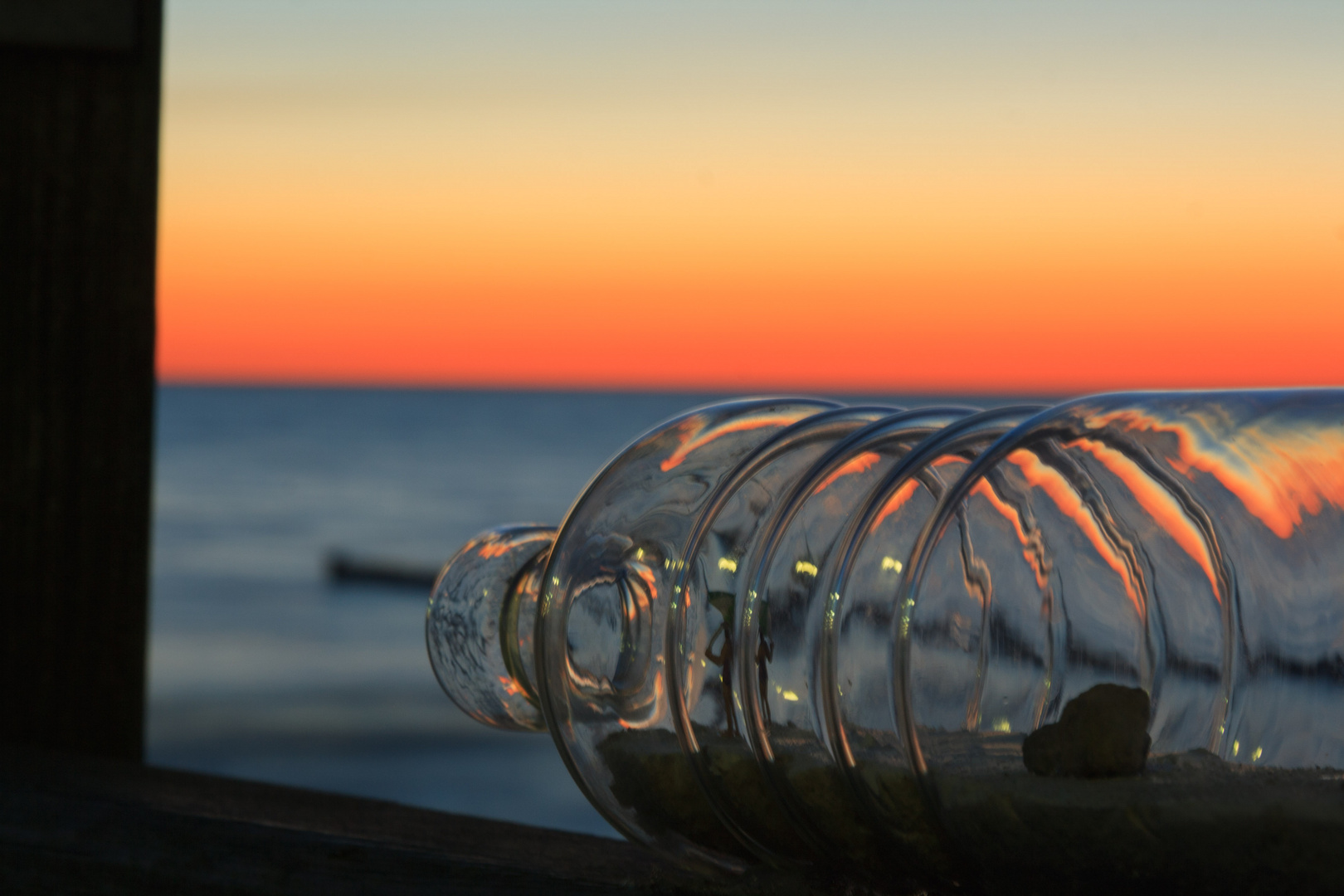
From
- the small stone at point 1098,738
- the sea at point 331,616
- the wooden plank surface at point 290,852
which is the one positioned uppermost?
the small stone at point 1098,738

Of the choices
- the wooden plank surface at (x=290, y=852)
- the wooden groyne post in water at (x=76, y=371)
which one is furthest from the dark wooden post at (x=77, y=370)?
the wooden plank surface at (x=290, y=852)

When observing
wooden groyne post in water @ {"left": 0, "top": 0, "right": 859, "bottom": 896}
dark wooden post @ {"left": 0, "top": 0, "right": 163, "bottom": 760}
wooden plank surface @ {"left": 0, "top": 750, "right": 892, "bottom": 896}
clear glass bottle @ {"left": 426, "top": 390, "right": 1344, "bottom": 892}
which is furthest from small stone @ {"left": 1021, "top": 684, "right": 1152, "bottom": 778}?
dark wooden post @ {"left": 0, "top": 0, "right": 163, "bottom": 760}

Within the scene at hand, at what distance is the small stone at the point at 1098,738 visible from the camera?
1.80 ft

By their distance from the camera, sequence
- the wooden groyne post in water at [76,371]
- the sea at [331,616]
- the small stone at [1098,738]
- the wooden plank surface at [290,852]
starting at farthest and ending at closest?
the sea at [331,616], the wooden groyne post in water at [76,371], the wooden plank surface at [290,852], the small stone at [1098,738]

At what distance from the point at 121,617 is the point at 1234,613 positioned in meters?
1.02

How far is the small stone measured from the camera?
Answer: 550 millimetres

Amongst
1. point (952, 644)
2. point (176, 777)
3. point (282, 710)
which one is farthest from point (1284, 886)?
point (282, 710)

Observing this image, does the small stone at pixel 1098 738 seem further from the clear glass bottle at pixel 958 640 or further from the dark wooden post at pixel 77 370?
the dark wooden post at pixel 77 370

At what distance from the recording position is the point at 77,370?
1.24 m

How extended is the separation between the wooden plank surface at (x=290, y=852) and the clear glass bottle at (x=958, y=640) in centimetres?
4

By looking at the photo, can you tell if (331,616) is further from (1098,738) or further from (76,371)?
(1098,738)

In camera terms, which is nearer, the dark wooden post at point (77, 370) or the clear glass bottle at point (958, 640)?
the clear glass bottle at point (958, 640)

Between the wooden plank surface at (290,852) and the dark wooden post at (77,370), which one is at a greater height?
the dark wooden post at (77,370)

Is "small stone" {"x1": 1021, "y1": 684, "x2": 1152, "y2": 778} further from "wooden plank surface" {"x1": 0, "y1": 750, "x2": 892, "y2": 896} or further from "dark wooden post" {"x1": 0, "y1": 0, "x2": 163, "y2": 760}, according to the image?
"dark wooden post" {"x1": 0, "y1": 0, "x2": 163, "y2": 760}
